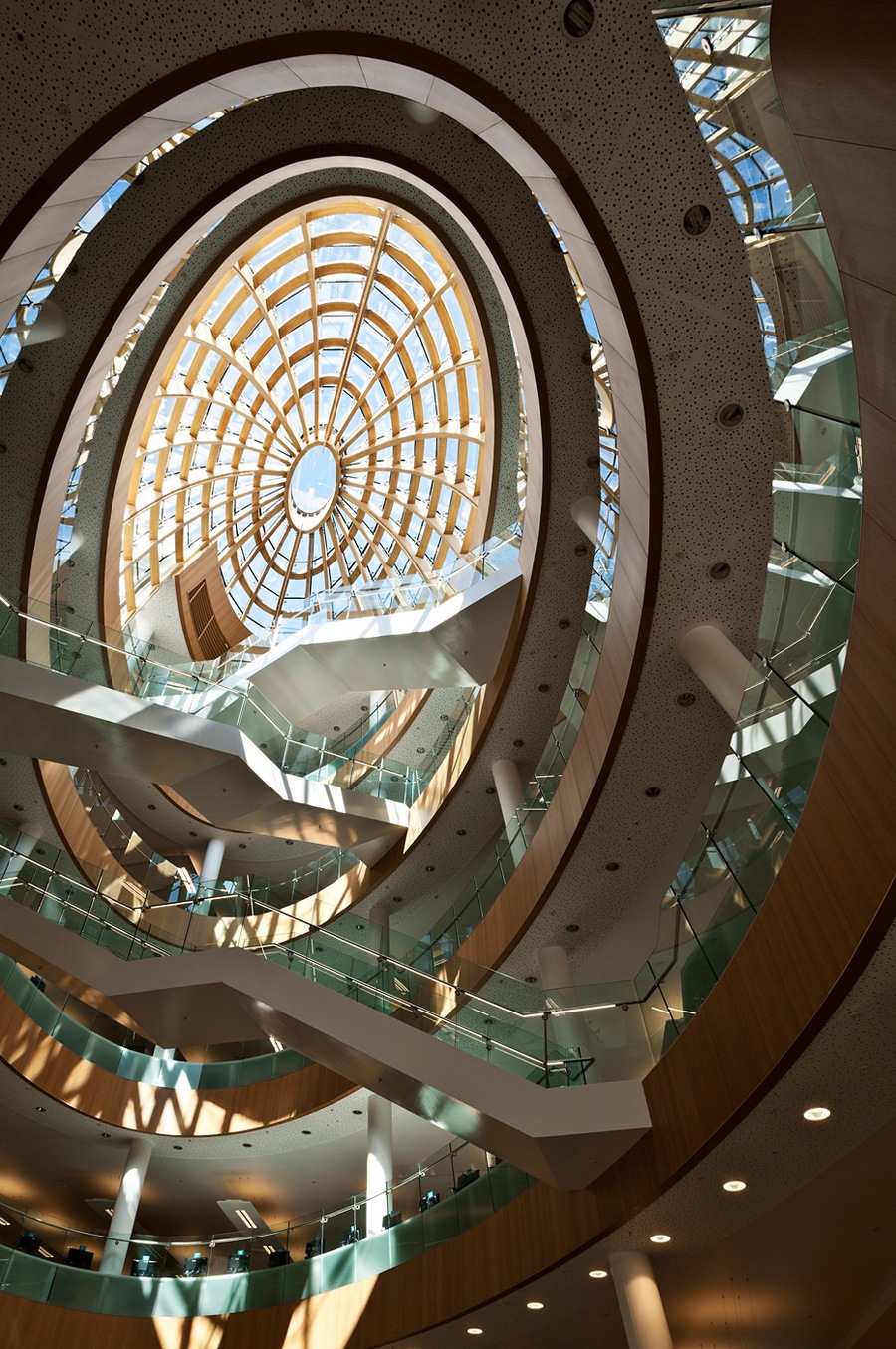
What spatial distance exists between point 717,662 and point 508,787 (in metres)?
7.35

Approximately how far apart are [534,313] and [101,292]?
7114 mm

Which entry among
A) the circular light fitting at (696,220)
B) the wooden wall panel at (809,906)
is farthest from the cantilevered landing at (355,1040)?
the circular light fitting at (696,220)

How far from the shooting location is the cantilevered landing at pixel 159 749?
14109 millimetres

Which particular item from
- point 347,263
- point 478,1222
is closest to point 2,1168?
point 478,1222

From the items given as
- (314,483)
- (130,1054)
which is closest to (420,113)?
(314,483)

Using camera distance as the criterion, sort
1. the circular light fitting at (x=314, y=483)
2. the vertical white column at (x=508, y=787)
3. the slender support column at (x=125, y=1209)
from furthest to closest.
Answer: the circular light fitting at (x=314, y=483), the vertical white column at (x=508, y=787), the slender support column at (x=125, y=1209)

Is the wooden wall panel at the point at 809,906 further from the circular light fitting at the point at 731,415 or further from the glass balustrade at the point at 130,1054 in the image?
the glass balustrade at the point at 130,1054

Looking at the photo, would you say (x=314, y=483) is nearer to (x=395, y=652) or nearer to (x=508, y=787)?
(x=395, y=652)

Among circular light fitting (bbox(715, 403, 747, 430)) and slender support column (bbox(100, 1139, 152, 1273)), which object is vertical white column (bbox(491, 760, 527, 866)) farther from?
slender support column (bbox(100, 1139, 152, 1273))

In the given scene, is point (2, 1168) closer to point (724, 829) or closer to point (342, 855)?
point (342, 855)

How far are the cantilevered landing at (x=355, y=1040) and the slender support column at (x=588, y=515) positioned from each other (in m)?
8.40

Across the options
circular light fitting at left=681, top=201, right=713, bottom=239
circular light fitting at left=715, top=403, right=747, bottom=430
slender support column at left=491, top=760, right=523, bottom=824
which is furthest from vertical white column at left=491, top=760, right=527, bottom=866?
circular light fitting at left=681, top=201, right=713, bottom=239

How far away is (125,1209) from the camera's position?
1569 centimetres

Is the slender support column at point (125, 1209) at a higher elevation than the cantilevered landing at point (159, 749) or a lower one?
lower
